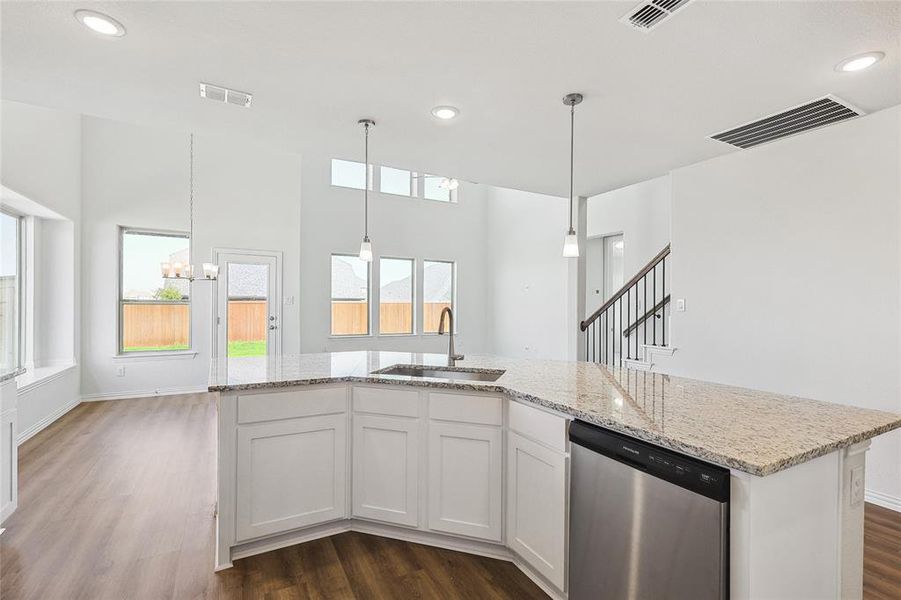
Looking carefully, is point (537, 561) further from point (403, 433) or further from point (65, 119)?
point (65, 119)

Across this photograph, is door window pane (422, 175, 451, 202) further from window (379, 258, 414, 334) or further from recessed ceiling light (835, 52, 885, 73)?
recessed ceiling light (835, 52, 885, 73)

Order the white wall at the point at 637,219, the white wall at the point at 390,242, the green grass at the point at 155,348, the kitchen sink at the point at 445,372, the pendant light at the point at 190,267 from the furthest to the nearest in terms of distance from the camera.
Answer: the white wall at the point at 390,242, the green grass at the point at 155,348, the white wall at the point at 637,219, the pendant light at the point at 190,267, the kitchen sink at the point at 445,372

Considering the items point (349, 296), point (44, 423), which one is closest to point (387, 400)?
point (44, 423)

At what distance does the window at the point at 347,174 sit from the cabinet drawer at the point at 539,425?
6.37m

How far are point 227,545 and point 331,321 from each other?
5.46 meters

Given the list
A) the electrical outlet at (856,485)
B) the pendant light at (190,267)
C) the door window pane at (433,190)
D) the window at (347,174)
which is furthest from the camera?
the door window pane at (433,190)

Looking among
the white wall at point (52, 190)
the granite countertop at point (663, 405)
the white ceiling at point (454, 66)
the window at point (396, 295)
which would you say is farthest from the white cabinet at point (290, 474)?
the window at point (396, 295)

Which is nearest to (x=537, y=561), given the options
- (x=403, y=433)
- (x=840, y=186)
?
(x=403, y=433)

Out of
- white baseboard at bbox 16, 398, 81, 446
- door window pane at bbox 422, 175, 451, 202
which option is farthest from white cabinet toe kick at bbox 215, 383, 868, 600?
door window pane at bbox 422, 175, 451, 202

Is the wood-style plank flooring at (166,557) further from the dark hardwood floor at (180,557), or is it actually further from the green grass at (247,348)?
the green grass at (247,348)

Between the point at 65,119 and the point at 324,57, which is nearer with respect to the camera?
the point at 324,57

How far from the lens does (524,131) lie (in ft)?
10.7

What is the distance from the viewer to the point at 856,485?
59.2 inches

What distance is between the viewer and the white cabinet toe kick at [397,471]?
6.80 feet
